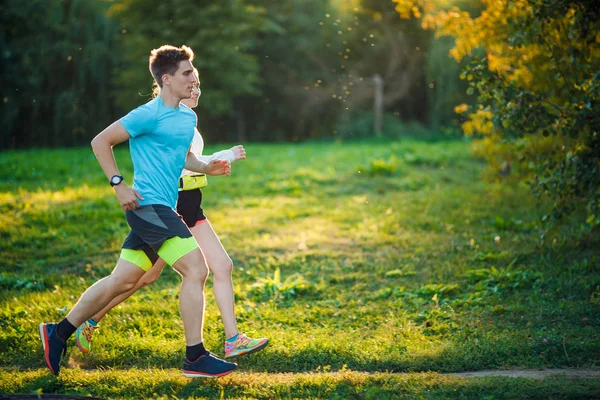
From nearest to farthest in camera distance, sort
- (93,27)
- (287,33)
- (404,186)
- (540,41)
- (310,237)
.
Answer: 1. (540,41)
2. (310,237)
3. (404,186)
4. (93,27)
5. (287,33)

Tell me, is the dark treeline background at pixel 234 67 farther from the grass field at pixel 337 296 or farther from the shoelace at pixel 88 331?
the shoelace at pixel 88 331

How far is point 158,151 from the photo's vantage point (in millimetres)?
4047

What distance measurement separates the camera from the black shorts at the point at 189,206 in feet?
14.8

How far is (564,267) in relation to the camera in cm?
641

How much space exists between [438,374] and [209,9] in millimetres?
20754

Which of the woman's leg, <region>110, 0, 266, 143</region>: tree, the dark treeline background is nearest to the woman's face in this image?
the woman's leg

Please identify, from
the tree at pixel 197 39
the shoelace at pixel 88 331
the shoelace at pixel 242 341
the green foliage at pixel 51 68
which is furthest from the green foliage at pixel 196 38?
the shoelace at pixel 242 341

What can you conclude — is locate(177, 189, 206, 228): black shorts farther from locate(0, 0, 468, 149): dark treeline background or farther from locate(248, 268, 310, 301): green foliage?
locate(0, 0, 468, 149): dark treeline background

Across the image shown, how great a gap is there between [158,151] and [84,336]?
147 cm

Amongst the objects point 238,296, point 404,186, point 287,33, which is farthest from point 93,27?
point 238,296

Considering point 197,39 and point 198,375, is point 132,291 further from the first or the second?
point 197,39

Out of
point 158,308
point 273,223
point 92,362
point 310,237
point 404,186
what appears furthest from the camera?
point 404,186

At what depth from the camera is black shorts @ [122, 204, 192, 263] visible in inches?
157

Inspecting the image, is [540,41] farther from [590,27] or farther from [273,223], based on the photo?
[273,223]
